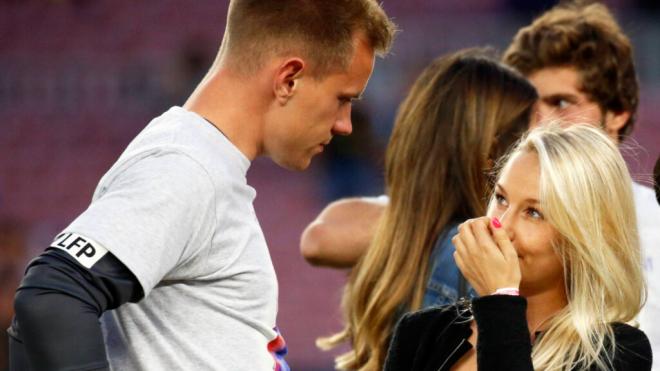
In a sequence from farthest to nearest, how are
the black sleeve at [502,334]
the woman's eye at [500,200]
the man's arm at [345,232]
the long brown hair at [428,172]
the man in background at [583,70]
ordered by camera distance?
1. the man in background at [583,70]
2. the man's arm at [345,232]
3. the long brown hair at [428,172]
4. the woman's eye at [500,200]
5. the black sleeve at [502,334]

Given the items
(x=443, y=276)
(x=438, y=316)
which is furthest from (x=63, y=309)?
(x=443, y=276)

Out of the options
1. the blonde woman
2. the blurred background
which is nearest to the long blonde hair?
the blonde woman

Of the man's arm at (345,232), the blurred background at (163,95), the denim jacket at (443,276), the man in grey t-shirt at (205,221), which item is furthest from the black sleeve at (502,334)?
the blurred background at (163,95)

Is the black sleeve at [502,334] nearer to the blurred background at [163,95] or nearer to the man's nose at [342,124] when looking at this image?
the man's nose at [342,124]

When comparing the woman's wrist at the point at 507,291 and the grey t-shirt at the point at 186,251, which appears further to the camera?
the woman's wrist at the point at 507,291

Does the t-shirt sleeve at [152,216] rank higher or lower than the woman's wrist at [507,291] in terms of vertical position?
higher

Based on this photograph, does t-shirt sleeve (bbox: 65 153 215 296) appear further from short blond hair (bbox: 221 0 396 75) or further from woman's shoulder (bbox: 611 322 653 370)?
woman's shoulder (bbox: 611 322 653 370)

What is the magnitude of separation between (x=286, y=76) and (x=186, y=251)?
1.45 feet

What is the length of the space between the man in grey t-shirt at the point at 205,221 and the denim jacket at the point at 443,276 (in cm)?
63

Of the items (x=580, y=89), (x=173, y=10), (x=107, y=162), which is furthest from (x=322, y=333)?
(x=580, y=89)

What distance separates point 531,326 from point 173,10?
10.2 metres

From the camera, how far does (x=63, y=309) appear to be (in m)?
→ 1.86

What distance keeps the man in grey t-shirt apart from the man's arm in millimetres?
996

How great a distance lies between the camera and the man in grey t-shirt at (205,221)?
190 centimetres
